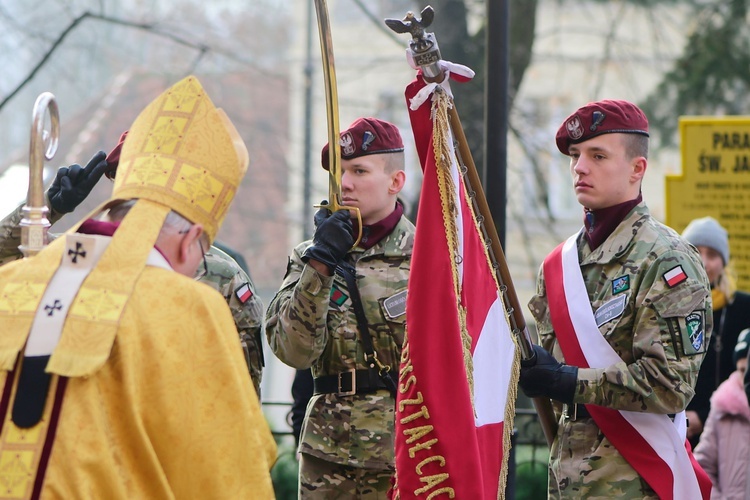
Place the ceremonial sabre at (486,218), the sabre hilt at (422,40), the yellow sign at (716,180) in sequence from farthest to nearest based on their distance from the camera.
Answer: the yellow sign at (716,180) → the ceremonial sabre at (486,218) → the sabre hilt at (422,40)

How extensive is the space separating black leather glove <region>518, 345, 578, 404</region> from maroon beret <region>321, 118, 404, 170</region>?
110 cm

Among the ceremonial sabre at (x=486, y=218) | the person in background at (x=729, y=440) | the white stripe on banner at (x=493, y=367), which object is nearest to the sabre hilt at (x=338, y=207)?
the ceremonial sabre at (x=486, y=218)

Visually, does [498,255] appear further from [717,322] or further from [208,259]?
[717,322]

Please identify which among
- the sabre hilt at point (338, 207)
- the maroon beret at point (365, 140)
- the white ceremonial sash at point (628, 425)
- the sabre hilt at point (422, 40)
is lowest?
the white ceremonial sash at point (628, 425)

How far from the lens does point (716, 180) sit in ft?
34.7

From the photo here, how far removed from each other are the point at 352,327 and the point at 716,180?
6.41 meters

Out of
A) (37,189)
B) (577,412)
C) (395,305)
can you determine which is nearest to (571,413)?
(577,412)

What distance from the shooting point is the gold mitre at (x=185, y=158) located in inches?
131

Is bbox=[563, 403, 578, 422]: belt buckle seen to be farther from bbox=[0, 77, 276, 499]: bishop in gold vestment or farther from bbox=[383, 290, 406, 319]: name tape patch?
bbox=[0, 77, 276, 499]: bishop in gold vestment

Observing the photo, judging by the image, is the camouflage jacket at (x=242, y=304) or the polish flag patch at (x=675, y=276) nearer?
the polish flag patch at (x=675, y=276)

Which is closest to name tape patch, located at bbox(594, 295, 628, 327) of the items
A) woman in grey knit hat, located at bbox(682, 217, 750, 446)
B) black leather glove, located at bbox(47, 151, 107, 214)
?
black leather glove, located at bbox(47, 151, 107, 214)

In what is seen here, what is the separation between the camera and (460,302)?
442 centimetres

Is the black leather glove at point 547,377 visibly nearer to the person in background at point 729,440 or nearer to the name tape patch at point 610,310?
the name tape patch at point 610,310

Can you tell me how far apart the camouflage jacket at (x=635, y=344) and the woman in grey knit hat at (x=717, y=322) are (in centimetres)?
253
